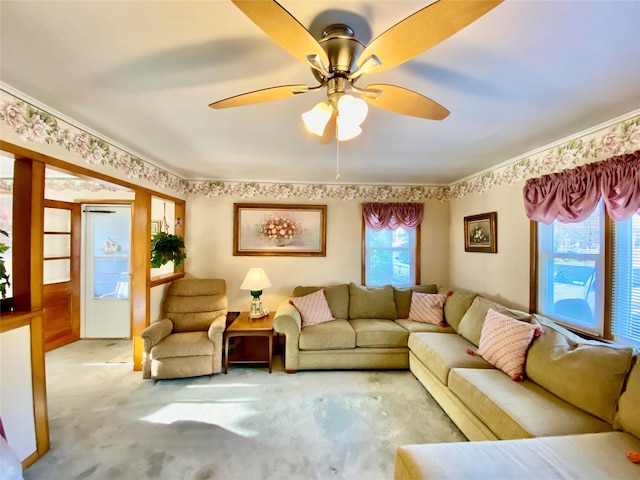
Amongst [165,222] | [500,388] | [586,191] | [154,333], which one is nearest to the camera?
[500,388]

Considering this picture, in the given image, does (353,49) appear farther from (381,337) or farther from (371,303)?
(371,303)

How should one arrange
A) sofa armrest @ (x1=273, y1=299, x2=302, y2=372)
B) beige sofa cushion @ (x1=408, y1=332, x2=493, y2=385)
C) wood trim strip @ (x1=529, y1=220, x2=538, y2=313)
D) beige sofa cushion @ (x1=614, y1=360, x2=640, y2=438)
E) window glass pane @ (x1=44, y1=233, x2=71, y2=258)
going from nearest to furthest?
beige sofa cushion @ (x1=614, y1=360, x2=640, y2=438) → beige sofa cushion @ (x1=408, y1=332, x2=493, y2=385) → wood trim strip @ (x1=529, y1=220, x2=538, y2=313) → sofa armrest @ (x1=273, y1=299, x2=302, y2=372) → window glass pane @ (x1=44, y1=233, x2=71, y2=258)

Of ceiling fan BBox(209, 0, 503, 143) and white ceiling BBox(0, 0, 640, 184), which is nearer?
ceiling fan BBox(209, 0, 503, 143)

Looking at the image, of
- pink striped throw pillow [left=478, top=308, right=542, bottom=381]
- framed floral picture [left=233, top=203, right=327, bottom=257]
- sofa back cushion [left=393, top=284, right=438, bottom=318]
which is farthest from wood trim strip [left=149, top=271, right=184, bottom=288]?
pink striped throw pillow [left=478, top=308, right=542, bottom=381]

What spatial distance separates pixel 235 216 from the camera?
3.92 metres

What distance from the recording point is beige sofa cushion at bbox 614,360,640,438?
4.66 feet

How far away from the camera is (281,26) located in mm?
849

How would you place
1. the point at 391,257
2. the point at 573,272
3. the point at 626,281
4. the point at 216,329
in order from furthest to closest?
the point at 391,257
the point at 216,329
the point at 573,272
the point at 626,281

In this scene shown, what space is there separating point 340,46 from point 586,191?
2.27m

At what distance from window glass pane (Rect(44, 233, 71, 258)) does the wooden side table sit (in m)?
2.60

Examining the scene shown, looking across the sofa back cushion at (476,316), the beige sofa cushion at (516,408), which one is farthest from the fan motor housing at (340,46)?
the sofa back cushion at (476,316)

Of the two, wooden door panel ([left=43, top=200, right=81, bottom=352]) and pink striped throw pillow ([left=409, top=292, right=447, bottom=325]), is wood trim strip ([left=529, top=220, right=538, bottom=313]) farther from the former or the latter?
wooden door panel ([left=43, top=200, right=81, bottom=352])

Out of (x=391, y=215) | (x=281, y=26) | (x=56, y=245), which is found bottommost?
(x=56, y=245)

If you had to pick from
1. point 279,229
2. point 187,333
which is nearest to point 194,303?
point 187,333
